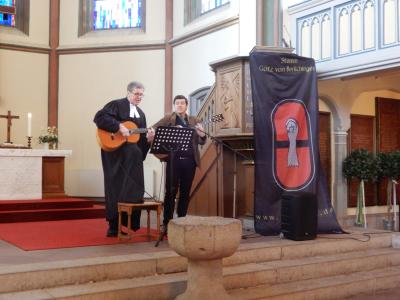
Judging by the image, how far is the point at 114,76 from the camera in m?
12.5

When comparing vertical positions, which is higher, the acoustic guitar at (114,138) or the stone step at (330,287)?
the acoustic guitar at (114,138)

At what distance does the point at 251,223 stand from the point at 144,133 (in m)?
2.22

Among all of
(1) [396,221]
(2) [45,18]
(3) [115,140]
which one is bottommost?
(1) [396,221]

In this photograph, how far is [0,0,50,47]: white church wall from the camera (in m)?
12.4

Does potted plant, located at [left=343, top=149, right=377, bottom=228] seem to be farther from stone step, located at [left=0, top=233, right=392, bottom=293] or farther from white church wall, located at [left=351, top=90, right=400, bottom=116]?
stone step, located at [left=0, top=233, right=392, bottom=293]

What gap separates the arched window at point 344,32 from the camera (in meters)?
8.04

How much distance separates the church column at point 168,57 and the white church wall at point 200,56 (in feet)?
0.38

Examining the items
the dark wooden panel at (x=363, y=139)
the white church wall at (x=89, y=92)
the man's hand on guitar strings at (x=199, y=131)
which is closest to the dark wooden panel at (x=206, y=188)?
the man's hand on guitar strings at (x=199, y=131)

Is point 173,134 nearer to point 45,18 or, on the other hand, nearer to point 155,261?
point 155,261

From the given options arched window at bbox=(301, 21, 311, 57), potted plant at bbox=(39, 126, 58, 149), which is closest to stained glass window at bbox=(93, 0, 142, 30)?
potted plant at bbox=(39, 126, 58, 149)

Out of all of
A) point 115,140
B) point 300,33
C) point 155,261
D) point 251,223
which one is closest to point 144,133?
point 115,140

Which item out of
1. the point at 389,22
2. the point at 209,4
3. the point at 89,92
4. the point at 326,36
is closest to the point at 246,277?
the point at 389,22

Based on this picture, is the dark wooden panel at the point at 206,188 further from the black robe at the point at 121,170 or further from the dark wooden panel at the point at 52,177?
the dark wooden panel at the point at 52,177

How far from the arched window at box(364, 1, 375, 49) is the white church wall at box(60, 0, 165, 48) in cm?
572
